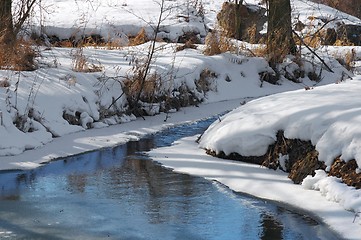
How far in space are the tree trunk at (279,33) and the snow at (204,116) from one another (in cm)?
37

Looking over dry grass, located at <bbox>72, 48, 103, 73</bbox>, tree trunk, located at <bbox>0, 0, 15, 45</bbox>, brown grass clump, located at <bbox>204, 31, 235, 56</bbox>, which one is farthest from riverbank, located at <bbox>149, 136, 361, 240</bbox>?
brown grass clump, located at <bbox>204, 31, 235, 56</bbox>

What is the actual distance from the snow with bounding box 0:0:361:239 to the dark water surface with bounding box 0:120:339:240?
0.31 metres

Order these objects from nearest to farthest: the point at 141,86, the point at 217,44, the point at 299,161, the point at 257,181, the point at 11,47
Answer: the point at 257,181, the point at 299,161, the point at 11,47, the point at 141,86, the point at 217,44

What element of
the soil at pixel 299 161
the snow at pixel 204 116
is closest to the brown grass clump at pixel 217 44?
the snow at pixel 204 116

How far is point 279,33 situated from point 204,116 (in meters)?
4.06

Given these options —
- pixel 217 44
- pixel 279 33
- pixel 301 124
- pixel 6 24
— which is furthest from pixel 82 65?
pixel 279 33

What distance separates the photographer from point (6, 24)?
10.2m

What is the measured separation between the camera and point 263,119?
7.38 m

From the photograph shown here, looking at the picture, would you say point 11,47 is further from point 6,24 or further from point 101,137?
point 101,137

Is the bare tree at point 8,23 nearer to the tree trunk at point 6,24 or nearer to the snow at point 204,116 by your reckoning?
the tree trunk at point 6,24

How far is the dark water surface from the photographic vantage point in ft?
16.9

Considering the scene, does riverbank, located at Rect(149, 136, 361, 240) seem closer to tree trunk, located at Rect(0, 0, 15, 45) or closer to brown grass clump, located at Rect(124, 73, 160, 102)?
brown grass clump, located at Rect(124, 73, 160, 102)

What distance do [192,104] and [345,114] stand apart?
5.22m

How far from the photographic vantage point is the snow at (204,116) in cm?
621
